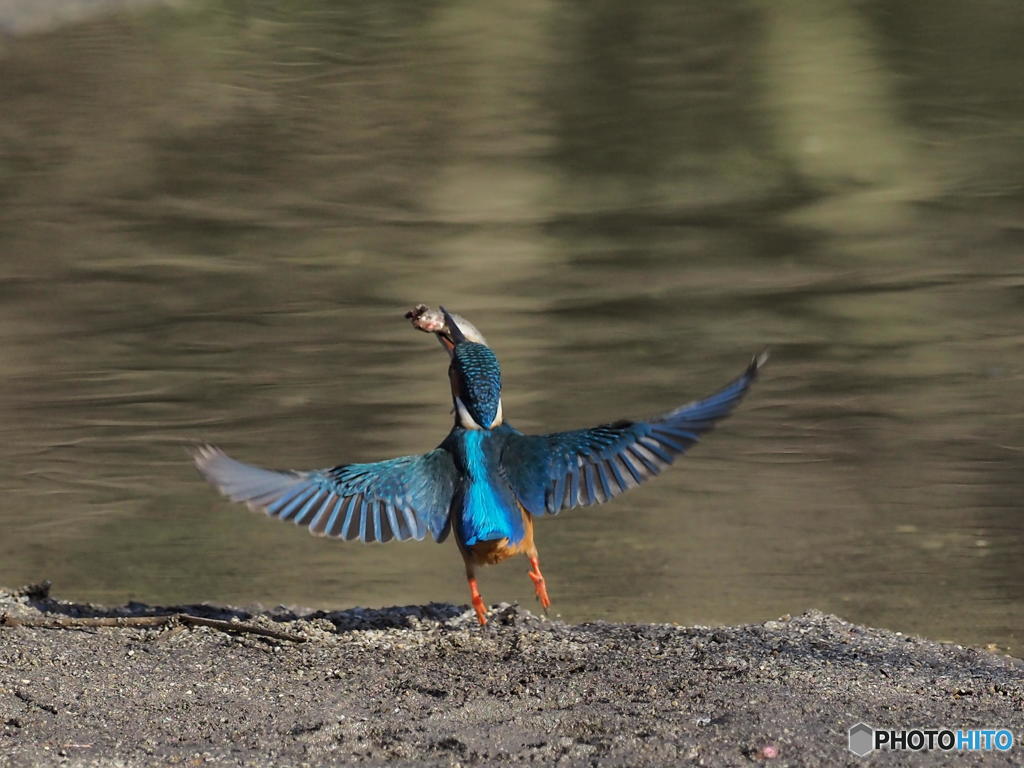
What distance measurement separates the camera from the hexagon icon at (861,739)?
316 centimetres

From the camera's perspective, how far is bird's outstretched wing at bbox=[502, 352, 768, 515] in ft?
13.9

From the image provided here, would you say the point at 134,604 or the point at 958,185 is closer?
the point at 134,604

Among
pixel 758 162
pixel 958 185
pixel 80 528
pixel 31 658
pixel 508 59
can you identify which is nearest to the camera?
pixel 31 658

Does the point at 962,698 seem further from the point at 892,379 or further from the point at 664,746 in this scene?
the point at 892,379

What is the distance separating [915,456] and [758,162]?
6417mm

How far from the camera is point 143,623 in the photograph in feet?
13.6

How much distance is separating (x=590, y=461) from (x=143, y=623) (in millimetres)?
1221

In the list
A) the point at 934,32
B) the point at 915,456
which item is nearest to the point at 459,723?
the point at 915,456

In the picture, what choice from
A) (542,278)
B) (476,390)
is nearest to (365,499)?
(476,390)

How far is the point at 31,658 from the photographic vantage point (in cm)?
386

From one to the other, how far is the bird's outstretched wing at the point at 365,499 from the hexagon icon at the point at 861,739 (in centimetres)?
134

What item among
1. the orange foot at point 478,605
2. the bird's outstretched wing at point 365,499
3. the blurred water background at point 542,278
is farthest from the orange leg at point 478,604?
the blurred water background at point 542,278

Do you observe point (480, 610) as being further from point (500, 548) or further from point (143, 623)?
point (143, 623)

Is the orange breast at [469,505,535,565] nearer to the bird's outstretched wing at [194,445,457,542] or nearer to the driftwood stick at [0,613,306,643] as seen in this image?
the bird's outstretched wing at [194,445,457,542]
